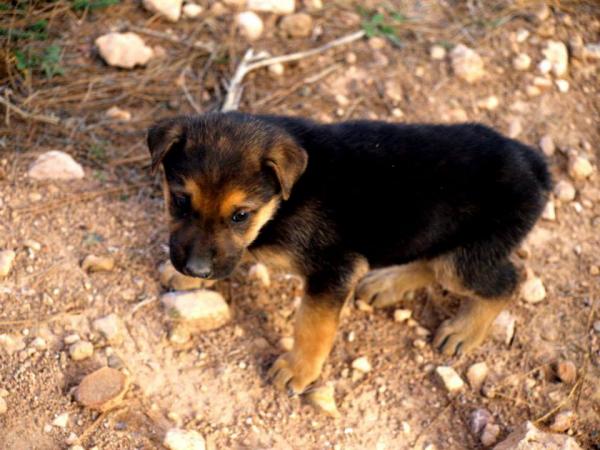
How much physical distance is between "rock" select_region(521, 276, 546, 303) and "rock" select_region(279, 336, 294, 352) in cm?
182

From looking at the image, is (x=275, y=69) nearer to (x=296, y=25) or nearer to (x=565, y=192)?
(x=296, y=25)

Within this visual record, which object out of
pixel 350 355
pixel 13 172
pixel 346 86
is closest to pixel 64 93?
pixel 13 172

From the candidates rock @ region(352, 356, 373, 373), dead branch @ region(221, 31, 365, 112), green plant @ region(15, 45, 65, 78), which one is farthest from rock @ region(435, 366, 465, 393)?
green plant @ region(15, 45, 65, 78)

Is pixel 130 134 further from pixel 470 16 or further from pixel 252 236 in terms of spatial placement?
pixel 470 16

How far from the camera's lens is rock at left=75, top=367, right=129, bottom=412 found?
4051mm

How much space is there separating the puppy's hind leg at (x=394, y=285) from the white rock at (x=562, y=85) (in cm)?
259

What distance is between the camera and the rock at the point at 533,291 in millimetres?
5309

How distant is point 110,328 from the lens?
14.8 ft

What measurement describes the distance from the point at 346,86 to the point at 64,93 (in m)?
2.46

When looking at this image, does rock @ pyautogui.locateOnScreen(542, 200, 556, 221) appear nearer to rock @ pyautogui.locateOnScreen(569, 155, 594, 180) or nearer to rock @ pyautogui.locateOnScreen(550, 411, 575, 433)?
rock @ pyautogui.locateOnScreen(569, 155, 594, 180)

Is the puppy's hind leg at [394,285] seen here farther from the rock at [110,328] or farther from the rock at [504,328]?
the rock at [110,328]

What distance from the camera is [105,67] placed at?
6.11 metres

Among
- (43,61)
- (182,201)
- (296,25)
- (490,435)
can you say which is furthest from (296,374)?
(296,25)

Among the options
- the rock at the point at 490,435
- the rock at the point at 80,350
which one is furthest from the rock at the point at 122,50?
the rock at the point at 490,435
